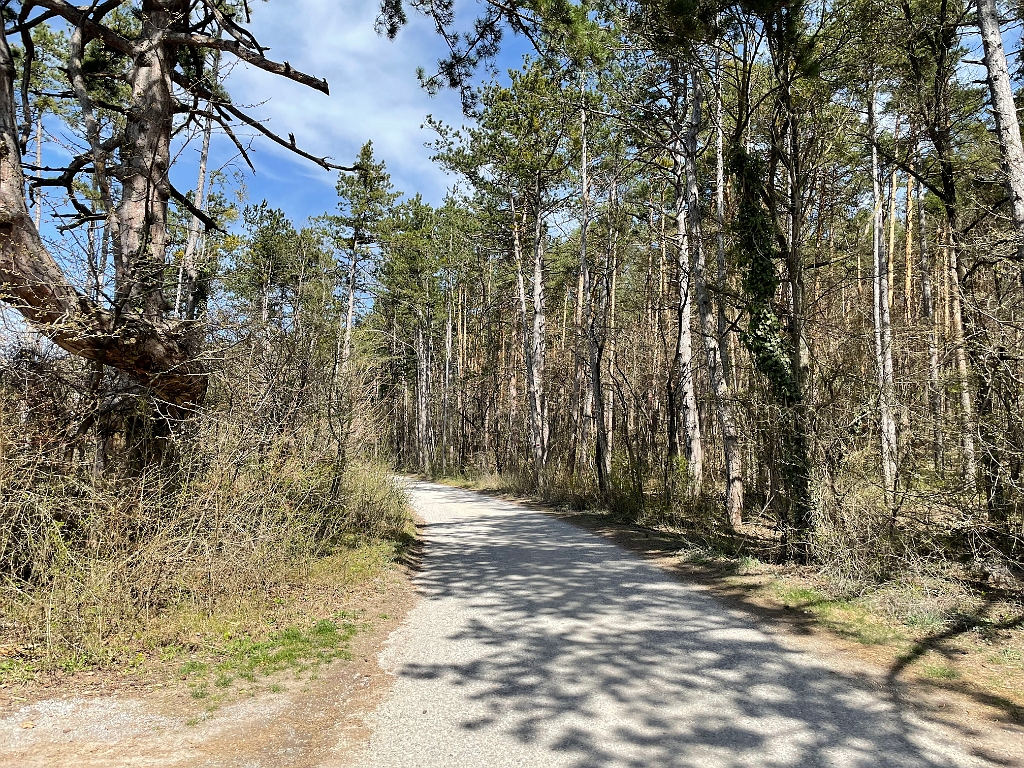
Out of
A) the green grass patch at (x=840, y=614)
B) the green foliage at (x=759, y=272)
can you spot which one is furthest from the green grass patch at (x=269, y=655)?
the green foliage at (x=759, y=272)

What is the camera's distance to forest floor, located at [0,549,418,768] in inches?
131

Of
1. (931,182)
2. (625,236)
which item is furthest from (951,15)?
(625,236)

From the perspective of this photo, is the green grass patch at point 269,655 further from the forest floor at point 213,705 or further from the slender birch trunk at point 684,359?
the slender birch trunk at point 684,359

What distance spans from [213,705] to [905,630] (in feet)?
18.8

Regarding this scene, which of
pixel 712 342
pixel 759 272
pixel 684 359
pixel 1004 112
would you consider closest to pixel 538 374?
pixel 684 359

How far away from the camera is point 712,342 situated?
12406 millimetres

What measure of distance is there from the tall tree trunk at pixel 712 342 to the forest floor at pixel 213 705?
23.1 ft

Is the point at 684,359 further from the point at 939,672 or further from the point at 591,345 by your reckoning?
the point at 939,672

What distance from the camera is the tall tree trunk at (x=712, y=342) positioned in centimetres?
1051

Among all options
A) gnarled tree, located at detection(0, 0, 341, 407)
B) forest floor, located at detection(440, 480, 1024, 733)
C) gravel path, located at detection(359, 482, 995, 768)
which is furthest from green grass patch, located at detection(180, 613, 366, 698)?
forest floor, located at detection(440, 480, 1024, 733)

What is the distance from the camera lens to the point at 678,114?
43.2ft

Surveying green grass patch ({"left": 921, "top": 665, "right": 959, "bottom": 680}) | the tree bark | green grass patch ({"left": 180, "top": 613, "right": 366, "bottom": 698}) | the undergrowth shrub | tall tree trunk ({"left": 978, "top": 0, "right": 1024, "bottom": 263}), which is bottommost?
green grass patch ({"left": 180, "top": 613, "right": 366, "bottom": 698})

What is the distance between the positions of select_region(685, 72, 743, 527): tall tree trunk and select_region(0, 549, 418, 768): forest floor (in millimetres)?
7034

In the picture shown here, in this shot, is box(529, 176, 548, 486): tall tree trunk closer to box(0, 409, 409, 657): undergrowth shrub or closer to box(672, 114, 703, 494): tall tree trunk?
box(672, 114, 703, 494): tall tree trunk
